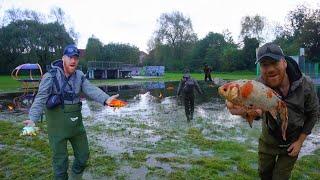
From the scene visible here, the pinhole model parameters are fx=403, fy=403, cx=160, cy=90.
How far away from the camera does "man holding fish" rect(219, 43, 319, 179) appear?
350 cm

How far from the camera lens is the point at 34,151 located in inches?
382

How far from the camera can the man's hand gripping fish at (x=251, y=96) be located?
341 cm

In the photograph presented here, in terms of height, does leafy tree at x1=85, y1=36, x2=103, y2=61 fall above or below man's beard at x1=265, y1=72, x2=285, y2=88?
above

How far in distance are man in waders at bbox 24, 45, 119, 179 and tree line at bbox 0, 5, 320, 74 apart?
4520cm

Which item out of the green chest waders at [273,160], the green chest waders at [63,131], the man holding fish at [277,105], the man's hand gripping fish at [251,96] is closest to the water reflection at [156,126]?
the green chest waders at [63,131]

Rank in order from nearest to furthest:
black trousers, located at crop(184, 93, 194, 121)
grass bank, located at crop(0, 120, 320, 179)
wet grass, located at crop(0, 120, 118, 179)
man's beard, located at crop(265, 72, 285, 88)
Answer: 1. man's beard, located at crop(265, 72, 285, 88)
2. grass bank, located at crop(0, 120, 320, 179)
3. wet grass, located at crop(0, 120, 118, 179)
4. black trousers, located at crop(184, 93, 194, 121)

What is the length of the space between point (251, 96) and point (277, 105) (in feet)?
1.11

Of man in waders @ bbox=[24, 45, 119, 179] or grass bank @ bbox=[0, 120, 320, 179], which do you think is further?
grass bank @ bbox=[0, 120, 320, 179]

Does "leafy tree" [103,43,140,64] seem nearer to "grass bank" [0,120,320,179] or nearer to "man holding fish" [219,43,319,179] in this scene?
"grass bank" [0,120,320,179]

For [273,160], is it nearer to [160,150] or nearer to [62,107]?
[62,107]

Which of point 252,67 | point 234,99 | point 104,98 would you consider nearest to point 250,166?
point 104,98

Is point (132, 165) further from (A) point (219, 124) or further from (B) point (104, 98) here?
(A) point (219, 124)

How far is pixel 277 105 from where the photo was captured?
3.63m

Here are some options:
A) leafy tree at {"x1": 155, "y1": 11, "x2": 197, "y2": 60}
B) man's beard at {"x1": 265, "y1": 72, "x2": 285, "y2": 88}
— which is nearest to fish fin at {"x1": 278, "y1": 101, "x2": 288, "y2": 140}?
man's beard at {"x1": 265, "y1": 72, "x2": 285, "y2": 88}
